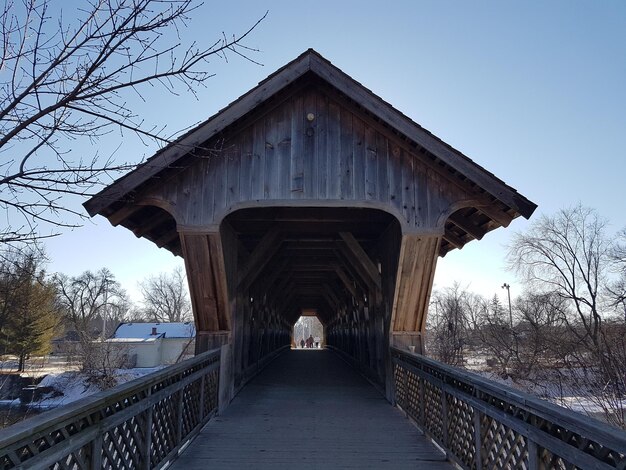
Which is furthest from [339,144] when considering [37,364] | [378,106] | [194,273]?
[37,364]

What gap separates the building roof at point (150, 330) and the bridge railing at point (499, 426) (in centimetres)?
3623

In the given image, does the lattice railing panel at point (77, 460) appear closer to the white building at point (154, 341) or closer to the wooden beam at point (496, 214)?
the wooden beam at point (496, 214)

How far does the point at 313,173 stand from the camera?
20.9 feet

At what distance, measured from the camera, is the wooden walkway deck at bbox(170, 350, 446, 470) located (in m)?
4.24

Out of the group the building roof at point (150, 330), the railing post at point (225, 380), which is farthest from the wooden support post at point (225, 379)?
the building roof at point (150, 330)

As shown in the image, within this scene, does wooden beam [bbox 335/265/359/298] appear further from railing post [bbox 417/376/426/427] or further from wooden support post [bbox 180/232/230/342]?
railing post [bbox 417/376/426/427]

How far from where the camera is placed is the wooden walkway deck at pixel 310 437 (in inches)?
167

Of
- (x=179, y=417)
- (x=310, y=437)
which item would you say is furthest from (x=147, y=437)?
(x=310, y=437)

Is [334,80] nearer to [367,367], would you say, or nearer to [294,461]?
[294,461]

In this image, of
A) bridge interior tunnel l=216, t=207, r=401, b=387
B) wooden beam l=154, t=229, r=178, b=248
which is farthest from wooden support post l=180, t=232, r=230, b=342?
wooden beam l=154, t=229, r=178, b=248

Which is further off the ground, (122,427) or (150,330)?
(150,330)

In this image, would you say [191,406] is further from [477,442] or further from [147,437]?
[477,442]

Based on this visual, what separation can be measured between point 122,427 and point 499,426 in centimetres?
266

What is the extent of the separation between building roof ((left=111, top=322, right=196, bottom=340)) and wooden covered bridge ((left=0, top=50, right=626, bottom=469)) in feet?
109
